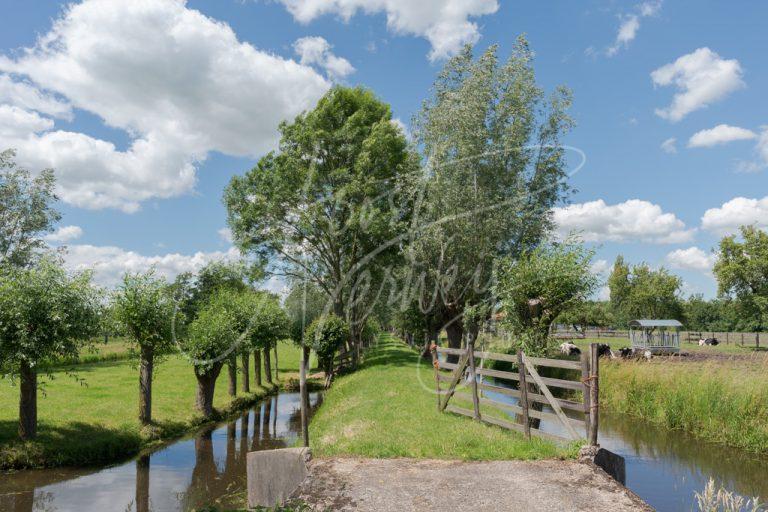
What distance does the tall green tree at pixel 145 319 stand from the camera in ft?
62.4

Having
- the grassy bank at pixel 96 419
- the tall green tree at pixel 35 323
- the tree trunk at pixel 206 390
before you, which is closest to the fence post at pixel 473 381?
the grassy bank at pixel 96 419

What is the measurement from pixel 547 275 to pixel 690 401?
26.6ft

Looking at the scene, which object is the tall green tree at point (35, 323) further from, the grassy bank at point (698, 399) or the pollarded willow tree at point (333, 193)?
the grassy bank at point (698, 399)

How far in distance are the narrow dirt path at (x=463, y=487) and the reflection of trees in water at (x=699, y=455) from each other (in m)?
6.80

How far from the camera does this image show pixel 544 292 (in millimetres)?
16234

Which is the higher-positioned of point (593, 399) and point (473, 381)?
Result: point (593, 399)

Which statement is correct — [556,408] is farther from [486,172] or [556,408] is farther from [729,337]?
[729,337]

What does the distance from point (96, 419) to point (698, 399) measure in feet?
72.6

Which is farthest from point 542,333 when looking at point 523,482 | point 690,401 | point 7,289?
point 7,289

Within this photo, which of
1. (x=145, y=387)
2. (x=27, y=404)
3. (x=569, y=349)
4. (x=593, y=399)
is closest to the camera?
(x=593, y=399)

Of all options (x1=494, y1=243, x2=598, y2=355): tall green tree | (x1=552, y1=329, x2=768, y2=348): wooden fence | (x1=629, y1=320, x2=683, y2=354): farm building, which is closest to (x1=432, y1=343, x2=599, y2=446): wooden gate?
(x1=494, y1=243, x2=598, y2=355): tall green tree

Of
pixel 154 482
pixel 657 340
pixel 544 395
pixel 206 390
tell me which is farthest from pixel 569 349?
pixel 154 482

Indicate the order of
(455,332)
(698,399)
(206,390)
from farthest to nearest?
1. (455,332)
2. (206,390)
3. (698,399)

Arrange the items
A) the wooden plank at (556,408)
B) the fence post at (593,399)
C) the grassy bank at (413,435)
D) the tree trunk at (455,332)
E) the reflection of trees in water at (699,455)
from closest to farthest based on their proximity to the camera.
→ the fence post at (593,399) → the wooden plank at (556,408) → the grassy bank at (413,435) → the reflection of trees in water at (699,455) → the tree trunk at (455,332)
